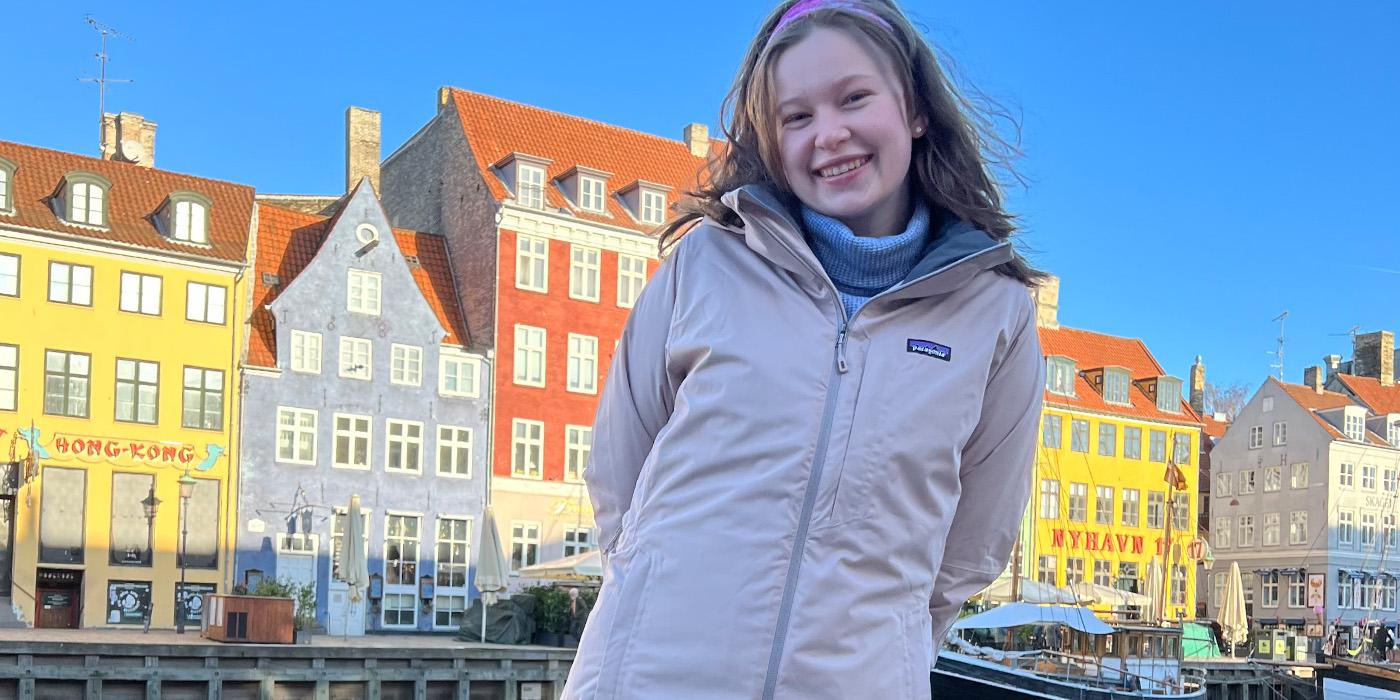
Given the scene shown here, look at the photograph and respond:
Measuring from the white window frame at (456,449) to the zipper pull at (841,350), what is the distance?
107ft

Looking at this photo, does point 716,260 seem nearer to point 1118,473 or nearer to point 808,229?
point 808,229

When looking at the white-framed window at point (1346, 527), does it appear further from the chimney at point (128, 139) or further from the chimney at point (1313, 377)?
the chimney at point (128, 139)

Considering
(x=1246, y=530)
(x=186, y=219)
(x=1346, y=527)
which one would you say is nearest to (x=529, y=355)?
(x=186, y=219)

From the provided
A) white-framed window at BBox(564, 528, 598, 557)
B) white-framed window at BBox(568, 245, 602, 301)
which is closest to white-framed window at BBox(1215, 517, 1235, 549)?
white-framed window at BBox(564, 528, 598, 557)

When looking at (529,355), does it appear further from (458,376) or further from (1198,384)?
(1198,384)

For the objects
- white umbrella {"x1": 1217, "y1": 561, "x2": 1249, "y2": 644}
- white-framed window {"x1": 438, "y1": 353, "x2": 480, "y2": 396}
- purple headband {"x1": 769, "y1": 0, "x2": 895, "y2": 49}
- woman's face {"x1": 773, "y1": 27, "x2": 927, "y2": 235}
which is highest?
white-framed window {"x1": 438, "y1": 353, "x2": 480, "y2": 396}

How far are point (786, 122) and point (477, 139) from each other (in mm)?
35362

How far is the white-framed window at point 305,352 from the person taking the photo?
1262 inches

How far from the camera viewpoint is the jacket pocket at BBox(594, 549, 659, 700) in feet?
5.56

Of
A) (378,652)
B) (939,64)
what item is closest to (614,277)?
(378,652)

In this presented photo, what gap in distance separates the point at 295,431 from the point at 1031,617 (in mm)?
14777

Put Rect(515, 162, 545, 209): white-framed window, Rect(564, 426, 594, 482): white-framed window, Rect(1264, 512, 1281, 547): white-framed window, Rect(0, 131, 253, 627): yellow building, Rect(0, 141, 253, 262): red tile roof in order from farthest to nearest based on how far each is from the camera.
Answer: Rect(1264, 512, 1281, 547): white-framed window < Rect(564, 426, 594, 482): white-framed window < Rect(515, 162, 545, 209): white-framed window < Rect(0, 141, 253, 262): red tile roof < Rect(0, 131, 253, 627): yellow building

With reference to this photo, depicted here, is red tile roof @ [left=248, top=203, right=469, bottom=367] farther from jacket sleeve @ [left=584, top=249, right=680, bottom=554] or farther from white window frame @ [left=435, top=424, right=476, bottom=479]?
jacket sleeve @ [left=584, top=249, right=680, bottom=554]

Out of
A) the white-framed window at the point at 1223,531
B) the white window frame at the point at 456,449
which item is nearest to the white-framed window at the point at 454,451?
the white window frame at the point at 456,449
